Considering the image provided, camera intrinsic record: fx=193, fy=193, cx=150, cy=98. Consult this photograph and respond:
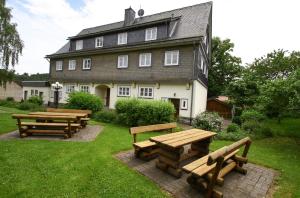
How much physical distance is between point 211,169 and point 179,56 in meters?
12.2

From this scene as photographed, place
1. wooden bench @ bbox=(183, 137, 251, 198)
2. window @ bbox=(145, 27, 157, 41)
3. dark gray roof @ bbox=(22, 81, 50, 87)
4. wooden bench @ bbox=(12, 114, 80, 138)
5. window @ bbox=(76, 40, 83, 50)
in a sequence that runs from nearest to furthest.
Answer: wooden bench @ bbox=(183, 137, 251, 198), wooden bench @ bbox=(12, 114, 80, 138), window @ bbox=(145, 27, 157, 41), window @ bbox=(76, 40, 83, 50), dark gray roof @ bbox=(22, 81, 50, 87)

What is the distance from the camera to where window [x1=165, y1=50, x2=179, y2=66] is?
15.4 meters

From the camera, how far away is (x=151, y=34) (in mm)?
17781

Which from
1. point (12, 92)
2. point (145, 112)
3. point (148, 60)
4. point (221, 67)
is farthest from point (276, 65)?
point (12, 92)

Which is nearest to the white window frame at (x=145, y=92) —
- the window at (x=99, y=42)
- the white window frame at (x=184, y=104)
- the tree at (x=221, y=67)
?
the white window frame at (x=184, y=104)

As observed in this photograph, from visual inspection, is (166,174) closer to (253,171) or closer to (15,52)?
(253,171)

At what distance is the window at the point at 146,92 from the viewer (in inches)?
669

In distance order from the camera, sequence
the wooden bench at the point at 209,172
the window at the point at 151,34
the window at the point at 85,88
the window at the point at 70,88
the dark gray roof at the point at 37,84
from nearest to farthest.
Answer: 1. the wooden bench at the point at 209,172
2. the window at the point at 151,34
3. the window at the point at 85,88
4. the window at the point at 70,88
5. the dark gray roof at the point at 37,84

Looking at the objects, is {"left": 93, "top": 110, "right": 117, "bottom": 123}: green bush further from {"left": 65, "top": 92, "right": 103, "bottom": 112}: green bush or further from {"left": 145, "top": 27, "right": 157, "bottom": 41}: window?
{"left": 145, "top": 27, "right": 157, "bottom": 41}: window

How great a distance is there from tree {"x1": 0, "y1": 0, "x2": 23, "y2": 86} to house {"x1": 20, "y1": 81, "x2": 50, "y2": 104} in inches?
177

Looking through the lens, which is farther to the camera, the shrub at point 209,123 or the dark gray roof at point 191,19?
the dark gray roof at point 191,19

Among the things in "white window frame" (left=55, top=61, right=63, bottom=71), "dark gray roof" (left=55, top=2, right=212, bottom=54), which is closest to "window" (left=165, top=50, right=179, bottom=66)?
"dark gray roof" (left=55, top=2, right=212, bottom=54)

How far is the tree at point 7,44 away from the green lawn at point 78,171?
1875 cm

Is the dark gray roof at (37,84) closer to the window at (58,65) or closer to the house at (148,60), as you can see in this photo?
the window at (58,65)
